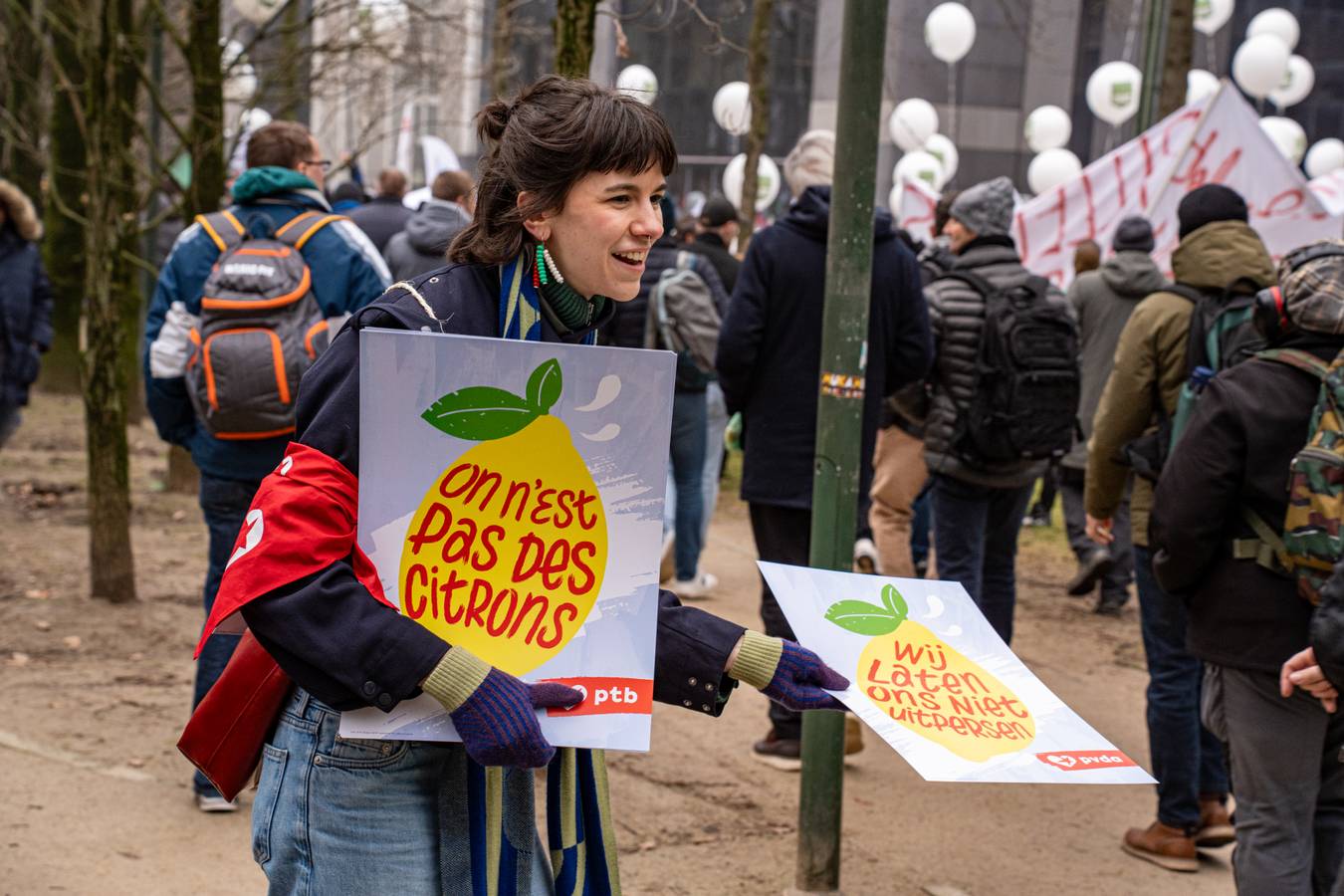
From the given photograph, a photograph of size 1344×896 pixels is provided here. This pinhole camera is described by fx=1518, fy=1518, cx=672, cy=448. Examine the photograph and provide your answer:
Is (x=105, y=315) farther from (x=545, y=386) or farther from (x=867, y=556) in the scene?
(x=545, y=386)

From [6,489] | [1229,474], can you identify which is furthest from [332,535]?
[6,489]

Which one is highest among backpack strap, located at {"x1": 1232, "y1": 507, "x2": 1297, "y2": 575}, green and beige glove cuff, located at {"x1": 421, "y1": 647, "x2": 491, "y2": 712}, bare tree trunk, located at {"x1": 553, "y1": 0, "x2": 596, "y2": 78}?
bare tree trunk, located at {"x1": 553, "y1": 0, "x2": 596, "y2": 78}

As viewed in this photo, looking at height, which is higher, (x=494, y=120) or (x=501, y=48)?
(x=501, y=48)

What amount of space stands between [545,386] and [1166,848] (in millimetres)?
3448

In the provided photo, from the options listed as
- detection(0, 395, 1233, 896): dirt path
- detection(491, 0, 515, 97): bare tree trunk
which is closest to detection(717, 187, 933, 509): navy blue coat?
detection(0, 395, 1233, 896): dirt path

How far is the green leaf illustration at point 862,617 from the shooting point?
2383mm

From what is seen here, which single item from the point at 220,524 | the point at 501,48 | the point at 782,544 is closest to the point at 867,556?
the point at 782,544

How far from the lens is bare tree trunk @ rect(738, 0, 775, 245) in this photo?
1104 centimetres

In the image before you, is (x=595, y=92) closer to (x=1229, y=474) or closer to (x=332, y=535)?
(x=332, y=535)

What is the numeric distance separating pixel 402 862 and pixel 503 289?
2.65 ft

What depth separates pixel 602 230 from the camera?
213cm

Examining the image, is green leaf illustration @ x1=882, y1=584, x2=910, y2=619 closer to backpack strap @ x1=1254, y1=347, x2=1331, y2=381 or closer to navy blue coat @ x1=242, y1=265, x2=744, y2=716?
navy blue coat @ x1=242, y1=265, x2=744, y2=716

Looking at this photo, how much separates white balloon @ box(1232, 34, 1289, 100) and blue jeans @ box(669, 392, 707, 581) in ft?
44.2

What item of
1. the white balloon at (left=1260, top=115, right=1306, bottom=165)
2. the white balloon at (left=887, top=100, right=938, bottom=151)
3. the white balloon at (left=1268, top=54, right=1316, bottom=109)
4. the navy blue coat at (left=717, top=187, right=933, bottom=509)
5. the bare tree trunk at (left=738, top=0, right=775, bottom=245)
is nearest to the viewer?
the navy blue coat at (left=717, top=187, right=933, bottom=509)
